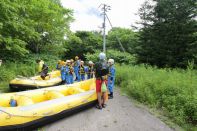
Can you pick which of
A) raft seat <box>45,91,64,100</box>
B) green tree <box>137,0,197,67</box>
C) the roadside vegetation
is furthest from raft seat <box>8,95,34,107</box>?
green tree <box>137,0,197,67</box>

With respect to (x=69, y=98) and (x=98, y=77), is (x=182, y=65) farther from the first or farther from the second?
(x=69, y=98)

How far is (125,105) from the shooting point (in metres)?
7.80

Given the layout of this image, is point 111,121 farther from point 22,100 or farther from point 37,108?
point 22,100

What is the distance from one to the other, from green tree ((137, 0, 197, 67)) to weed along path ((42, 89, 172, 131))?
1117cm

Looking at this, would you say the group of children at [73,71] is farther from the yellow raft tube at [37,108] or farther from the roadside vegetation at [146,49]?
the yellow raft tube at [37,108]

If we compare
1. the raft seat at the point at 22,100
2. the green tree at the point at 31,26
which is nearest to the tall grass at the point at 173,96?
the raft seat at the point at 22,100

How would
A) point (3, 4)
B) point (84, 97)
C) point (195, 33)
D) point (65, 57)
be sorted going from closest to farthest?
point (84, 97), point (3, 4), point (195, 33), point (65, 57)

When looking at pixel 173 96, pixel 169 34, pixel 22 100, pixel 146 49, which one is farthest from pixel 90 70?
pixel 169 34

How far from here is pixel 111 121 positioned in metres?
5.84

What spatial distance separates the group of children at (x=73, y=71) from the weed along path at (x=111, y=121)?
4.51 meters

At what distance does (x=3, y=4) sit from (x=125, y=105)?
27.8ft

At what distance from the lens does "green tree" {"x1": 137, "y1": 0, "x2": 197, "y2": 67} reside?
1680 cm

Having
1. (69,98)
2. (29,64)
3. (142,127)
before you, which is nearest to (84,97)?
(69,98)

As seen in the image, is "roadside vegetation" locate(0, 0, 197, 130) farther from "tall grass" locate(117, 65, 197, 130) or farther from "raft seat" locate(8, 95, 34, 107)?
"raft seat" locate(8, 95, 34, 107)
